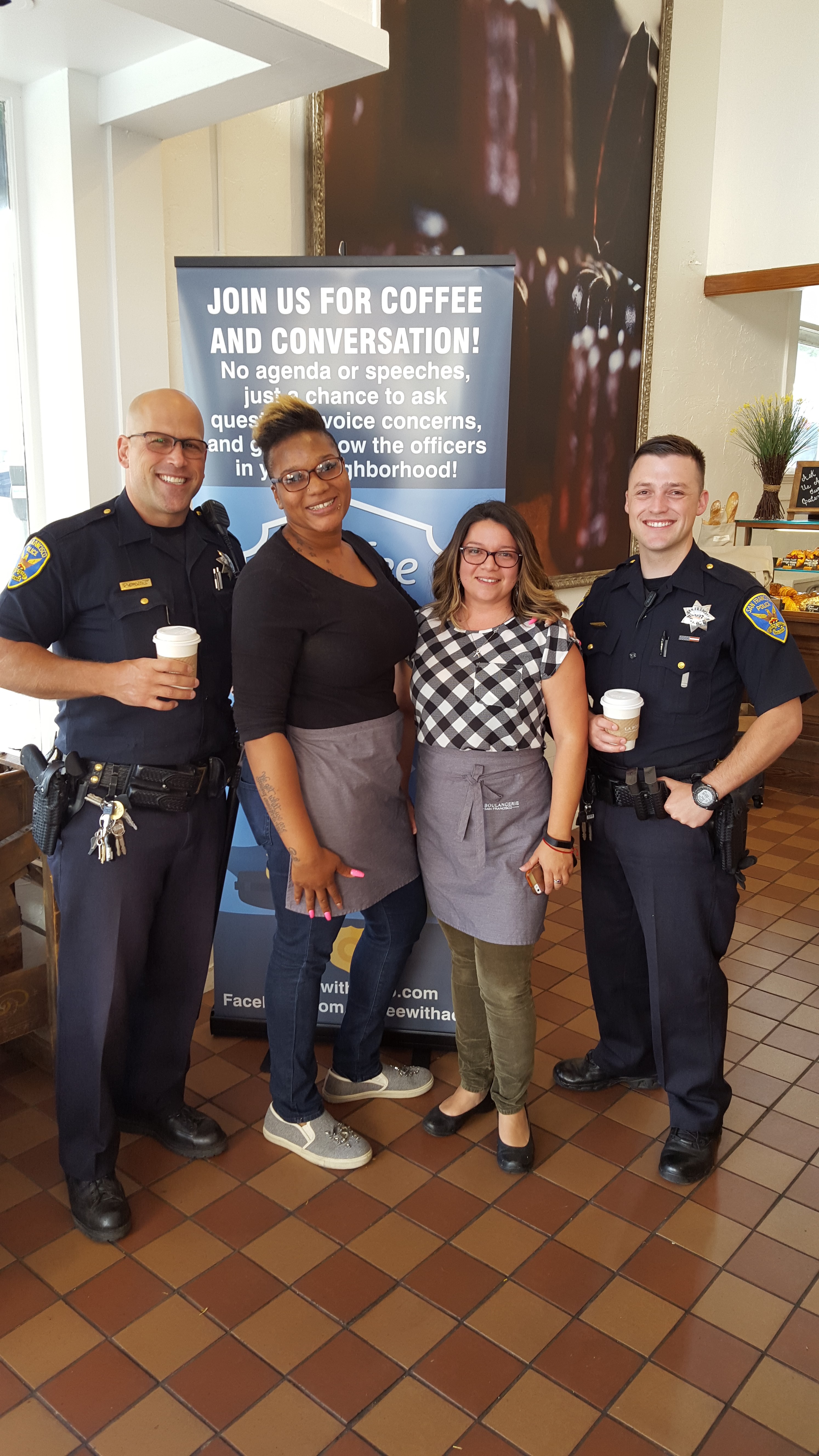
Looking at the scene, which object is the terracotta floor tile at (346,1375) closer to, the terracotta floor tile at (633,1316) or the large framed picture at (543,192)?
the terracotta floor tile at (633,1316)

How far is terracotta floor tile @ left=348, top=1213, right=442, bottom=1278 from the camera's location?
2178mm

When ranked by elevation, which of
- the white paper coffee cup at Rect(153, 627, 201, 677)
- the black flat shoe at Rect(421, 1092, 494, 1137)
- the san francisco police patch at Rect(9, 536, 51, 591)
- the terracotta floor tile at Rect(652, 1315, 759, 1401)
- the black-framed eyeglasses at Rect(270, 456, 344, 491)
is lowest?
the terracotta floor tile at Rect(652, 1315, 759, 1401)

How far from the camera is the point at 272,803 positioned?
214 cm

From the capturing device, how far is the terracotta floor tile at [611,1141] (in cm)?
254

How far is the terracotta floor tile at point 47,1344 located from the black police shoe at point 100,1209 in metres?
0.18

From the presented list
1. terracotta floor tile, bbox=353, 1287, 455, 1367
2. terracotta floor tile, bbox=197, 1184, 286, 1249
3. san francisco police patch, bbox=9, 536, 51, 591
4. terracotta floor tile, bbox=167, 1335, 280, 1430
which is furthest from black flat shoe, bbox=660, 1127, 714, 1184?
san francisco police patch, bbox=9, 536, 51, 591

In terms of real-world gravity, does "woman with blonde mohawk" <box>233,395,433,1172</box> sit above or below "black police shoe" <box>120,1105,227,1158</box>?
above

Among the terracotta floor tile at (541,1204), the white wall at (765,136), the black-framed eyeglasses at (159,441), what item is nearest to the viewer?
the black-framed eyeglasses at (159,441)

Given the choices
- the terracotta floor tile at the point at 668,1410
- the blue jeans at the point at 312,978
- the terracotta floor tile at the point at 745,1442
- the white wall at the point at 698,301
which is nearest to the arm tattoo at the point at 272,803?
the blue jeans at the point at 312,978

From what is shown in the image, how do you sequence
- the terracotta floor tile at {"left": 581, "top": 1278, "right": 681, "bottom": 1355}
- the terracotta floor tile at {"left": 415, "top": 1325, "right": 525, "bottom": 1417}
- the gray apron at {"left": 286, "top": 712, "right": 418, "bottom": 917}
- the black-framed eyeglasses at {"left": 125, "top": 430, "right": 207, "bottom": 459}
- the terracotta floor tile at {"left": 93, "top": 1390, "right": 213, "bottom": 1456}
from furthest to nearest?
the gray apron at {"left": 286, "top": 712, "right": 418, "bottom": 917} < the black-framed eyeglasses at {"left": 125, "top": 430, "right": 207, "bottom": 459} < the terracotta floor tile at {"left": 581, "top": 1278, "right": 681, "bottom": 1355} < the terracotta floor tile at {"left": 415, "top": 1325, "right": 525, "bottom": 1417} < the terracotta floor tile at {"left": 93, "top": 1390, "right": 213, "bottom": 1456}

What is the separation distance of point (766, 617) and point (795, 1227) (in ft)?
4.58

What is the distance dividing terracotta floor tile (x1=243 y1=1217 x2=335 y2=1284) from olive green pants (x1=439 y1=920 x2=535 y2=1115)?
20.8 inches

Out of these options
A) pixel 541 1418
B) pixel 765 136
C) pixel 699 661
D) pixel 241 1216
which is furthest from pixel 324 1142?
pixel 765 136

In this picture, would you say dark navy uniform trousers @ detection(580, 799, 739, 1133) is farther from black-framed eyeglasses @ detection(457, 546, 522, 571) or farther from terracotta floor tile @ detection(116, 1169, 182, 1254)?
terracotta floor tile @ detection(116, 1169, 182, 1254)
